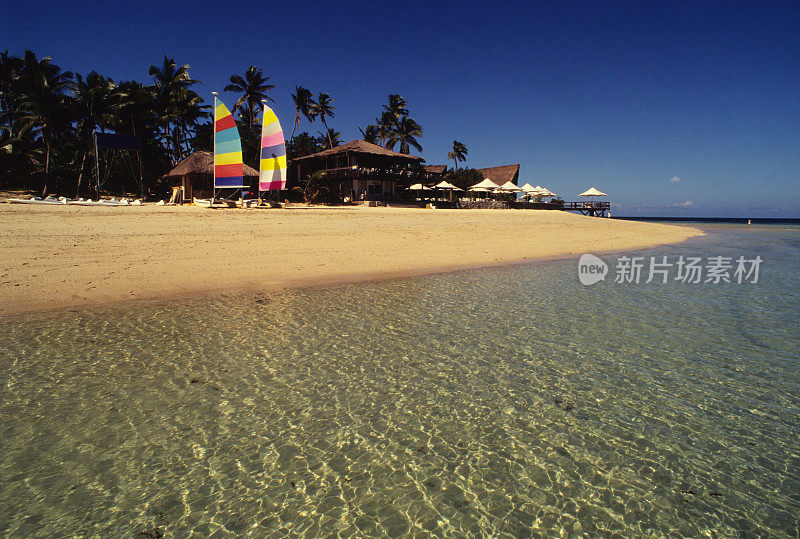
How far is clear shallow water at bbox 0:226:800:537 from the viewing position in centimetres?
242

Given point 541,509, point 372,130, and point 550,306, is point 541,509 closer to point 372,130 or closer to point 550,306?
point 550,306

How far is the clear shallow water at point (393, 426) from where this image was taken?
2.42m

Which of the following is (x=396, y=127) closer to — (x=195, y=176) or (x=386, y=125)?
(x=386, y=125)

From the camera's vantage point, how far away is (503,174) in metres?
56.4

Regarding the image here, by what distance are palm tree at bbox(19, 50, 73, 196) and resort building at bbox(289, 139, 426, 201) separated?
57.0 ft

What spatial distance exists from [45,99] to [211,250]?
26.7 m

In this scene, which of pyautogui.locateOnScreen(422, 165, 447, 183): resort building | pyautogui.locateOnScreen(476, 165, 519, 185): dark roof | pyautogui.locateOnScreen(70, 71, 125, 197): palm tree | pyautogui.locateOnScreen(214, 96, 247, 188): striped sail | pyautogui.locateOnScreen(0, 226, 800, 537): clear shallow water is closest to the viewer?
pyautogui.locateOnScreen(0, 226, 800, 537): clear shallow water

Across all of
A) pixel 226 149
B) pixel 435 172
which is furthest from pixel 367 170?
pixel 435 172

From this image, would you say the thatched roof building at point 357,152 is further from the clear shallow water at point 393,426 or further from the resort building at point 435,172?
the clear shallow water at point 393,426

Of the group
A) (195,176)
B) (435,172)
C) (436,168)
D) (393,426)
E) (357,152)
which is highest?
(436,168)

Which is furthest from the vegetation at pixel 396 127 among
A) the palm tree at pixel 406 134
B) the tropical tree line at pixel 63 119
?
the tropical tree line at pixel 63 119

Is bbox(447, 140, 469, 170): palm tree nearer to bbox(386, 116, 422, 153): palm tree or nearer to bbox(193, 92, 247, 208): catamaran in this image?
bbox(386, 116, 422, 153): palm tree

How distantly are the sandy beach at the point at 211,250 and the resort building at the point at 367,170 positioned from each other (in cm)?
1624

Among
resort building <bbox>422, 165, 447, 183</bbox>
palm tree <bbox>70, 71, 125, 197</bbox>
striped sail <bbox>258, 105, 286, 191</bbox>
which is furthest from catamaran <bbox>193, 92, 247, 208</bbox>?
resort building <bbox>422, 165, 447, 183</bbox>
